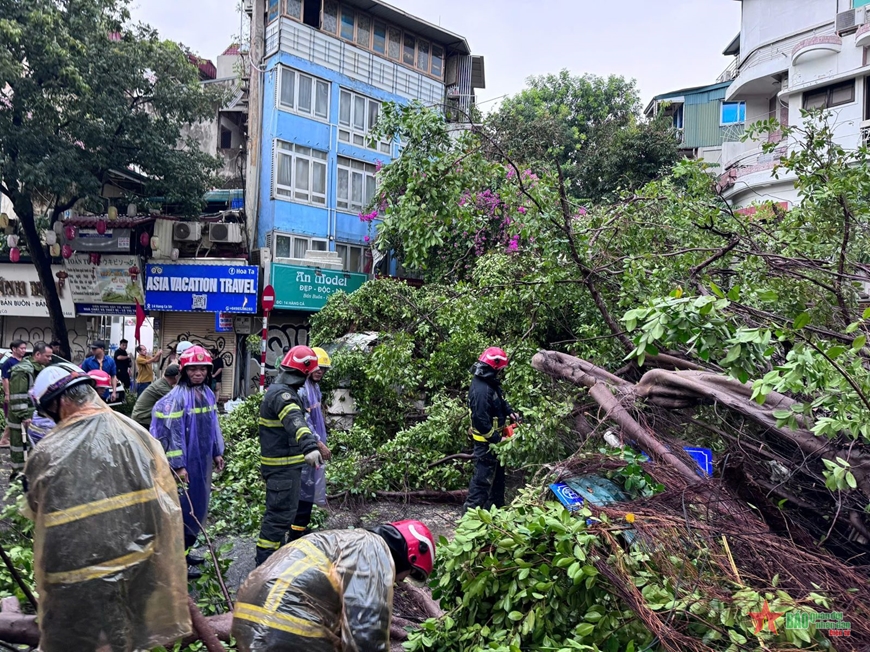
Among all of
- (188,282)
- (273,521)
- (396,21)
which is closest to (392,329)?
(273,521)

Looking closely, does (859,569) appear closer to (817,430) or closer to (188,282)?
(817,430)

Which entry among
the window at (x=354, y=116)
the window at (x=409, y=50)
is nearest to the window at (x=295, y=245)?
the window at (x=354, y=116)

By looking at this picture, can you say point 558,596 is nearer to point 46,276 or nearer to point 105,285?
point 46,276

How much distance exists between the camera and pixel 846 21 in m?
18.0

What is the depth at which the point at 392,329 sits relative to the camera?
1070 centimetres

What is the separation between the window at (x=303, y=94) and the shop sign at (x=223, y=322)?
5825 millimetres

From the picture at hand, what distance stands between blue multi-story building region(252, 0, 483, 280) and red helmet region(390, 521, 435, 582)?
1610 cm

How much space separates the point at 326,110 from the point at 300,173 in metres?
2.05

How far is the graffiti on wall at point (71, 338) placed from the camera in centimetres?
2000

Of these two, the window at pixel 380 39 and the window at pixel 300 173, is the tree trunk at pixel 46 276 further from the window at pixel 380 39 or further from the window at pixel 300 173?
the window at pixel 380 39

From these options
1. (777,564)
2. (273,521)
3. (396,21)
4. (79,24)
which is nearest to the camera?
(777,564)

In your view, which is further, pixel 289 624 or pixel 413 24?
pixel 413 24

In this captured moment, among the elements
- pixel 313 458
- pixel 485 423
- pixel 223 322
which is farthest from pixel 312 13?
pixel 313 458

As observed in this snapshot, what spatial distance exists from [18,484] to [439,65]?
20.7 meters
